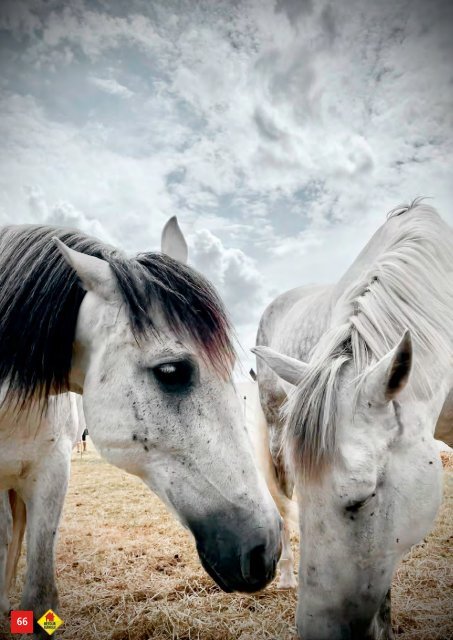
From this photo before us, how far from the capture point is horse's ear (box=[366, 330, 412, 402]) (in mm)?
1611

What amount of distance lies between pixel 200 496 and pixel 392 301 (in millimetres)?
1459

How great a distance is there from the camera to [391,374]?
1.68 metres

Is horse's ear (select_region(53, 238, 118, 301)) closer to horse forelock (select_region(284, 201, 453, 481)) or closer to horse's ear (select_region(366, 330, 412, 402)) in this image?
horse forelock (select_region(284, 201, 453, 481))

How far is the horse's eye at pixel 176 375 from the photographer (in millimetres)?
1775

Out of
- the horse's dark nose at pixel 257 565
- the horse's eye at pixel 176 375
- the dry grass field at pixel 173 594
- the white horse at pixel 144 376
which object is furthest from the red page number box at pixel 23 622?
the horse's eye at pixel 176 375

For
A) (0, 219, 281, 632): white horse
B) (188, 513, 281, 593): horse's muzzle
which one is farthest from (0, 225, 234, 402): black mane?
(188, 513, 281, 593): horse's muzzle

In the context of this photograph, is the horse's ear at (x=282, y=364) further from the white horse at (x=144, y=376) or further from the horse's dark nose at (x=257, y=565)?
the horse's dark nose at (x=257, y=565)

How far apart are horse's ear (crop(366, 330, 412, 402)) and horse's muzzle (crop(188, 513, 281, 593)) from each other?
0.71m

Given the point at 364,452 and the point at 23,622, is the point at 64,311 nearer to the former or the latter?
the point at 364,452

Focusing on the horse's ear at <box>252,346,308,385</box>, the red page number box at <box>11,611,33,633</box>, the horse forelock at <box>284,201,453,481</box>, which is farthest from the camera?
the red page number box at <box>11,611,33,633</box>

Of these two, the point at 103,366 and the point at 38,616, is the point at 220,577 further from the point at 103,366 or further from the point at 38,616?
the point at 38,616

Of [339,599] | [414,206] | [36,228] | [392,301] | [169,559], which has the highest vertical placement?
[414,206]

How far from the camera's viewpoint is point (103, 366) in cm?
186

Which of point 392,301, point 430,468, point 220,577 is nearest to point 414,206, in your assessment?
point 392,301
